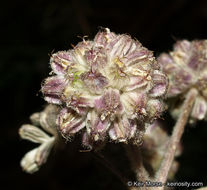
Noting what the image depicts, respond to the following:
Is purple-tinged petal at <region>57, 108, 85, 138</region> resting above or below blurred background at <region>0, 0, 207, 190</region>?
below

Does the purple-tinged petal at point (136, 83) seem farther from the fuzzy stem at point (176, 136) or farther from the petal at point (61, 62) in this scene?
the fuzzy stem at point (176, 136)

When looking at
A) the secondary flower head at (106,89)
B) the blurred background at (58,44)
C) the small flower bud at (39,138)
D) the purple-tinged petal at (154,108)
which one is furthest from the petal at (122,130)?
the blurred background at (58,44)

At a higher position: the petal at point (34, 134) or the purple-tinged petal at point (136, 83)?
the petal at point (34, 134)

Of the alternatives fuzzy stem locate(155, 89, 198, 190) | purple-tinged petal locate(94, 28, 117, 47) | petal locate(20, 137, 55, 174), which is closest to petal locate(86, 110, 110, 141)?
purple-tinged petal locate(94, 28, 117, 47)

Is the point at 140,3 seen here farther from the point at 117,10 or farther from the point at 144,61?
the point at 144,61

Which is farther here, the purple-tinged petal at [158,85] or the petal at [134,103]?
the purple-tinged petal at [158,85]

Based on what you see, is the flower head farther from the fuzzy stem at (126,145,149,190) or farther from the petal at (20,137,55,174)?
the petal at (20,137,55,174)
